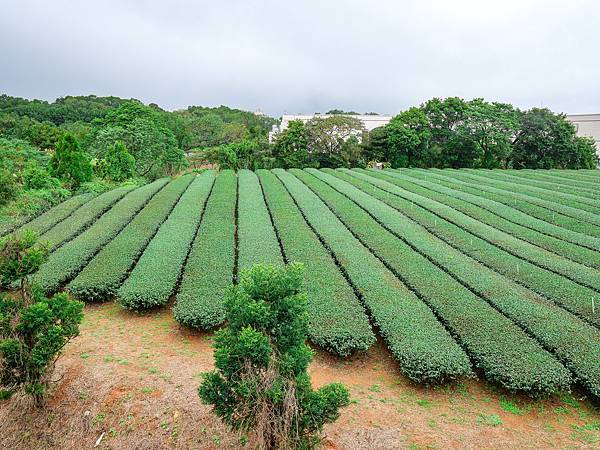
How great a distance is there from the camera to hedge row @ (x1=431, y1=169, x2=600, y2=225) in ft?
61.3

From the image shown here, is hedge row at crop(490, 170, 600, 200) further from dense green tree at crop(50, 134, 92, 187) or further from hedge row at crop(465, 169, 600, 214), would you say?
dense green tree at crop(50, 134, 92, 187)

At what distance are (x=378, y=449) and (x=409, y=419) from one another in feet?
3.13

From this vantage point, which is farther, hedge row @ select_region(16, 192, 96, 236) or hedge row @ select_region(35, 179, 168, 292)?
hedge row @ select_region(16, 192, 96, 236)

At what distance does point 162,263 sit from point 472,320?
822 cm

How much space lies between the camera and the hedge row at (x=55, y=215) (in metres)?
15.4

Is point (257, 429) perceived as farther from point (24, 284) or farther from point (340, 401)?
point (24, 284)

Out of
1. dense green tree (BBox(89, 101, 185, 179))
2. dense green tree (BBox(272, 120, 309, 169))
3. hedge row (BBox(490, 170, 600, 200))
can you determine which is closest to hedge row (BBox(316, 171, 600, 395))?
hedge row (BBox(490, 170, 600, 200))

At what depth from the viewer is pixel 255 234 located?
48.3ft

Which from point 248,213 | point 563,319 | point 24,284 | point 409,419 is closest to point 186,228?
point 248,213

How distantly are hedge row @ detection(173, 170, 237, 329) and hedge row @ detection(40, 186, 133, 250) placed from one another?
4264 mm

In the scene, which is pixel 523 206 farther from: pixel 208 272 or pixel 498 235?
pixel 208 272

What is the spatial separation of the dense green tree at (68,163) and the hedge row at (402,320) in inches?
663

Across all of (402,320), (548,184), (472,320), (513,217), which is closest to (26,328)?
(402,320)

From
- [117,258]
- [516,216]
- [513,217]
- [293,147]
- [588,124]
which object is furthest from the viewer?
[588,124]
